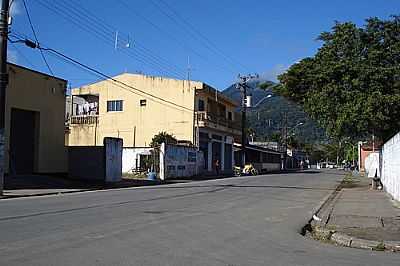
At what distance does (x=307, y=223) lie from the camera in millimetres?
14914

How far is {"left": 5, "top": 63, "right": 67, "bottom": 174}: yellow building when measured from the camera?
3094 cm

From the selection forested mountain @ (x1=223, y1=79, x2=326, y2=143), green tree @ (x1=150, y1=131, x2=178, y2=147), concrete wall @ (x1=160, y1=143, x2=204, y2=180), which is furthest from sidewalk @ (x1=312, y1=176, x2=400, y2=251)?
forested mountain @ (x1=223, y1=79, x2=326, y2=143)

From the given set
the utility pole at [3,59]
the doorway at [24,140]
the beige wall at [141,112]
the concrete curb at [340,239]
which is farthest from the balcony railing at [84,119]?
the concrete curb at [340,239]

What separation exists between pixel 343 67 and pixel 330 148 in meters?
145

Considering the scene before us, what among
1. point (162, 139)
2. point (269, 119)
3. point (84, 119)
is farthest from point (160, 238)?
point (269, 119)

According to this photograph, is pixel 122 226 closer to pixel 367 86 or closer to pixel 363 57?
pixel 367 86

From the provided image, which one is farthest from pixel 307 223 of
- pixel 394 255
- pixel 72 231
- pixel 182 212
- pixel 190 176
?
pixel 190 176

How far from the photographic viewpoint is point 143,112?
192 feet

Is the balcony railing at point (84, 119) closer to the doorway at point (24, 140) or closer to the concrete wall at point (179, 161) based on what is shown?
the concrete wall at point (179, 161)

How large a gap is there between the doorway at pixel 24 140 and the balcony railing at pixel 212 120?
25.7m

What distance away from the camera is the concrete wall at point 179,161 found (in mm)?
43062

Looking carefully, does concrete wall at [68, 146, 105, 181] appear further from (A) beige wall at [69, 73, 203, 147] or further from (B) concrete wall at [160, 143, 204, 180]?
(A) beige wall at [69, 73, 203, 147]

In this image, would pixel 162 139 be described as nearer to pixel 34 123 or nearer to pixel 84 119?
pixel 84 119

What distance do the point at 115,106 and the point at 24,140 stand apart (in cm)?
2770
